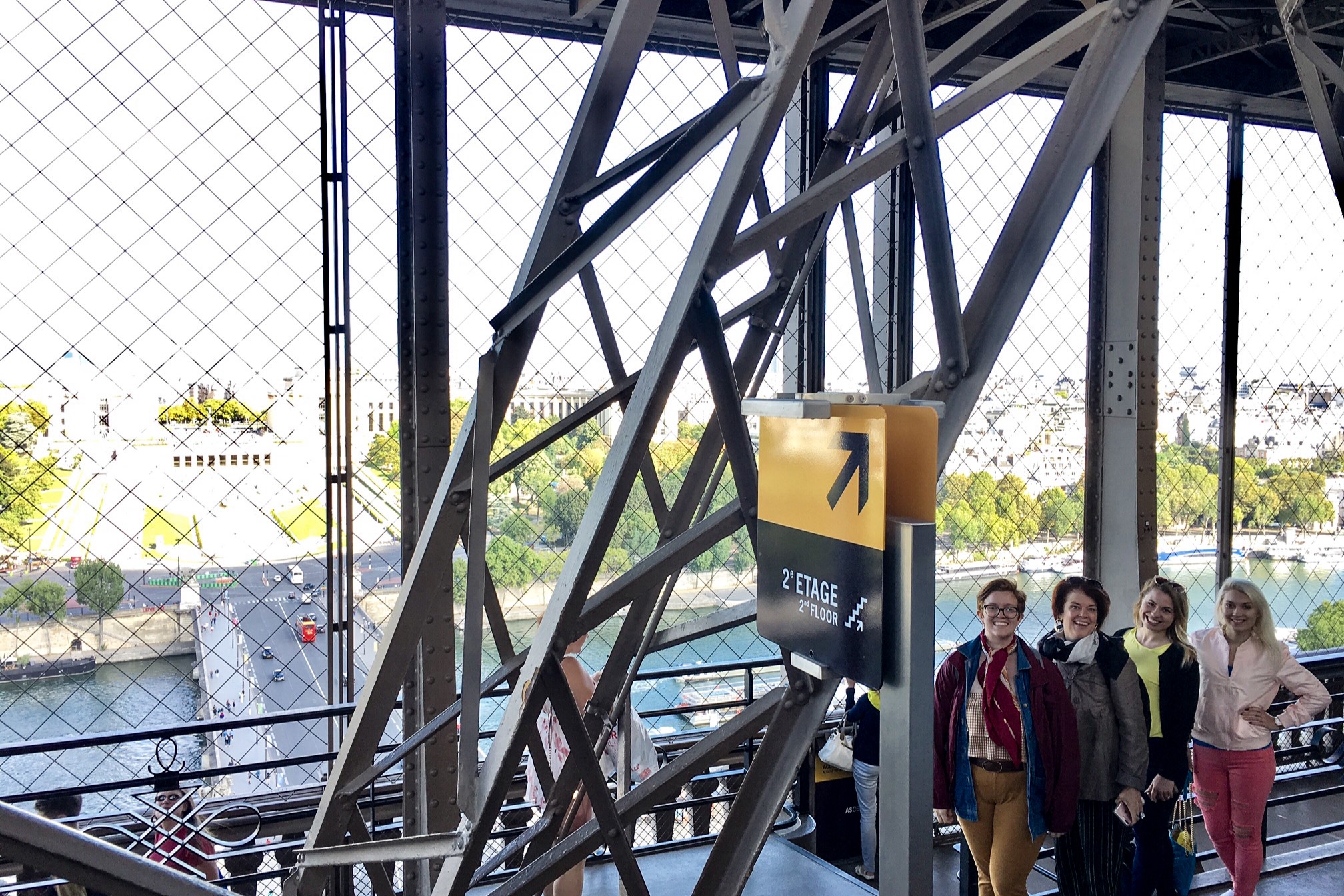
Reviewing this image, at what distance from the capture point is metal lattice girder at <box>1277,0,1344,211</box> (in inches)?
119

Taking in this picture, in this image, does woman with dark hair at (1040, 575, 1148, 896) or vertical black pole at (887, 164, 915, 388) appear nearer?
woman with dark hair at (1040, 575, 1148, 896)

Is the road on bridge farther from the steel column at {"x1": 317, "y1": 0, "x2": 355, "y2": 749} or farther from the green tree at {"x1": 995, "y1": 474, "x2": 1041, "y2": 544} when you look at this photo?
the green tree at {"x1": 995, "y1": 474, "x2": 1041, "y2": 544}

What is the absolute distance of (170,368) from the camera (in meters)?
3.71

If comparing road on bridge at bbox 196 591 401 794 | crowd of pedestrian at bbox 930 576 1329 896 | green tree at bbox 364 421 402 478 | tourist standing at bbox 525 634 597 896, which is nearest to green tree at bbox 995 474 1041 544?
crowd of pedestrian at bbox 930 576 1329 896

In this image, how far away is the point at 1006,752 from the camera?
125 inches

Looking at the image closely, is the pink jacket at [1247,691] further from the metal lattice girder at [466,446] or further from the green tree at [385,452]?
the green tree at [385,452]

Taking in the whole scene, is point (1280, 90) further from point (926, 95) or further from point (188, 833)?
point (188, 833)

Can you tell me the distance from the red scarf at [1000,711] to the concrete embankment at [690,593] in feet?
4.60

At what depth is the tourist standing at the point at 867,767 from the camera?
4.43m

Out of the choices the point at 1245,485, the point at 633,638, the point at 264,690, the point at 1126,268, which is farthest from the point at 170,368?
the point at 1245,485

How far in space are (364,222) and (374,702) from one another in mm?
2162

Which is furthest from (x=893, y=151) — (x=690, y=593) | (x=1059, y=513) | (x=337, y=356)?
(x=1059, y=513)

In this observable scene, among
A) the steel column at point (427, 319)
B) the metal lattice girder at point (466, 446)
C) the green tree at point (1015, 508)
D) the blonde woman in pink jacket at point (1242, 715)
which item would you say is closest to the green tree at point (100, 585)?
the steel column at point (427, 319)

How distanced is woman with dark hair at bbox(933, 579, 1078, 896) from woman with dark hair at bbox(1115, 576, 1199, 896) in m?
0.47
